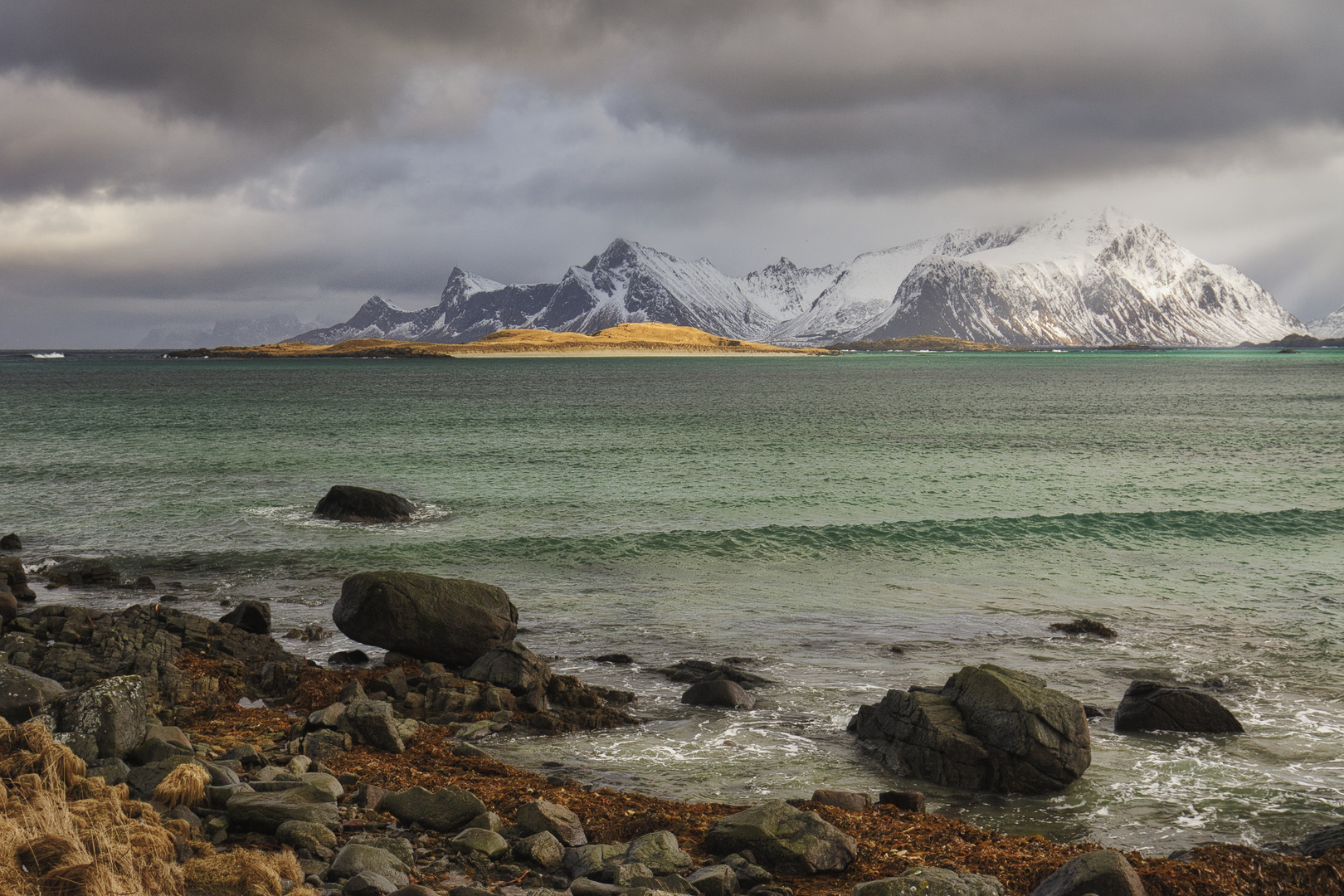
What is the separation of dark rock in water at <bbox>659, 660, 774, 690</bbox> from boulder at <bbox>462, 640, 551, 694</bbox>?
2535 millimetres

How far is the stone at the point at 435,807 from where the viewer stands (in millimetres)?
9914

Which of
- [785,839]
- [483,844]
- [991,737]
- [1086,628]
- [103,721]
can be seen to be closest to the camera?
[483,844]

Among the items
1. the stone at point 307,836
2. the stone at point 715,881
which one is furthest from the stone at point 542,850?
the stone at point 307,836

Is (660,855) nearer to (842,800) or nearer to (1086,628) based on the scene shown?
(842,800)

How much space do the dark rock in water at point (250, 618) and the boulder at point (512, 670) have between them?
551 centimetres

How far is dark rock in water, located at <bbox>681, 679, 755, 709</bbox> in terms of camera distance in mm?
15078

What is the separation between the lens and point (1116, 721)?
45.9ft

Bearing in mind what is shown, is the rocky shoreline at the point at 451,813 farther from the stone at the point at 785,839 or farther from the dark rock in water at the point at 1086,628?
the dark rock in water at the point at 1086,628

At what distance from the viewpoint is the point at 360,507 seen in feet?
105

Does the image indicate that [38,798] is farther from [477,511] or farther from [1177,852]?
[477,511]

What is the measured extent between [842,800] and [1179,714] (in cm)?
641

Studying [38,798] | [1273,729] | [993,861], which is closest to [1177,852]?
[993,861]

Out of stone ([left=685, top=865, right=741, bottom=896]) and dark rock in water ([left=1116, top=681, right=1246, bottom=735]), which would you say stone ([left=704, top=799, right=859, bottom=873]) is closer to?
stone ([left=685, top=865, right=741, bottom=896])

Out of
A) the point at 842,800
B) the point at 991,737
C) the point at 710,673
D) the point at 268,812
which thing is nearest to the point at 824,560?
the point at 710,673
